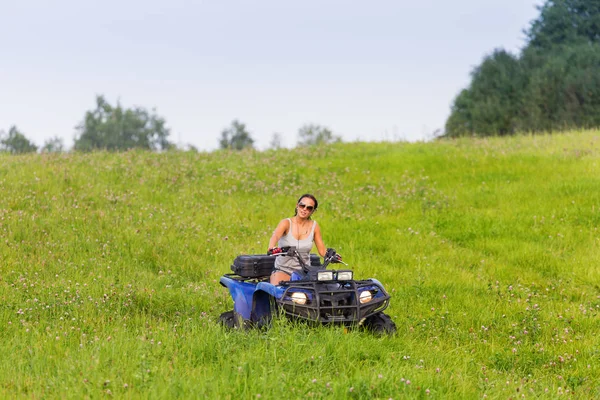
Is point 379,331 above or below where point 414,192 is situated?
below

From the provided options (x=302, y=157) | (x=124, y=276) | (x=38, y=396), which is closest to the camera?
(x=38, y=396)

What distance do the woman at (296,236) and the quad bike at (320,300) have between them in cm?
30

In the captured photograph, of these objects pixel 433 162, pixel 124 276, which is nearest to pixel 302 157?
pixel 433 162

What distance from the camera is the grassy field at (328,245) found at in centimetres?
581

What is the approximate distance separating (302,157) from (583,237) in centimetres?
953

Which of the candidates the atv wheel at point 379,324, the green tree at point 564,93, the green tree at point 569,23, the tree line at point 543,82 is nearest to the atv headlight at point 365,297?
the atv wheel at point 379,324

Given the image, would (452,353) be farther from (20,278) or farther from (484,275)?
(20,278)

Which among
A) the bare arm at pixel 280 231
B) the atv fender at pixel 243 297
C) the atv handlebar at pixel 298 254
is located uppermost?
the bare arm at pixel 280 231

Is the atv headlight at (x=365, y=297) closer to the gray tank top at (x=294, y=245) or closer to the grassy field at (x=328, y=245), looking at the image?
the grassy field at (x=328, y=245)

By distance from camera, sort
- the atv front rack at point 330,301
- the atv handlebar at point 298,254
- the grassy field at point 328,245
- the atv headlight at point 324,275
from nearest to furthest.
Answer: the grassy field at point 328,245, the atv front rack at point 330,301, the atv headlight at point 324,275, the atv handlebar at point 298,254

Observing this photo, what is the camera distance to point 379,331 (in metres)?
7.36

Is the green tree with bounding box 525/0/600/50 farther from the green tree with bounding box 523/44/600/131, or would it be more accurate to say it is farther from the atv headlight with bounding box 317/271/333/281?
the atv headlight with bounding box 317/271/333/281

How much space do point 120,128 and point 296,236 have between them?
76085 millimetres

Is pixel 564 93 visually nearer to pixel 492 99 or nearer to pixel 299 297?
pixel 492 99
